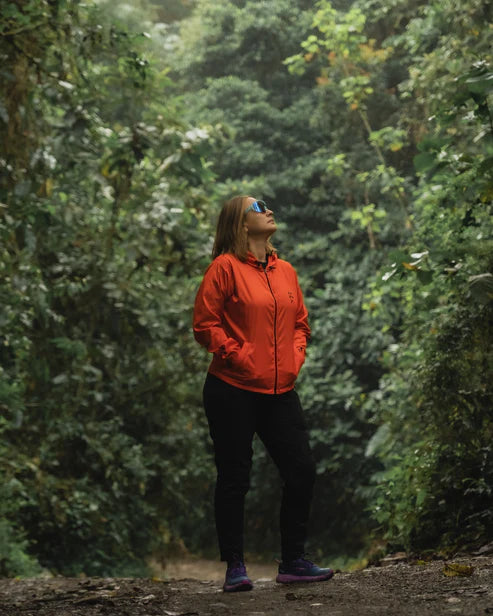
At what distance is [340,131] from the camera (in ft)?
58.1

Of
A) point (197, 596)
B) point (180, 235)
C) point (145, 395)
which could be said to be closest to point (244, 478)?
point (197, 596)

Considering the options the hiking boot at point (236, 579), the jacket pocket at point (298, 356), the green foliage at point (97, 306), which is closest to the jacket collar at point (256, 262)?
the jacket pocket at point (298, 356)

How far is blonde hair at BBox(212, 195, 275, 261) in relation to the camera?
14.1ft

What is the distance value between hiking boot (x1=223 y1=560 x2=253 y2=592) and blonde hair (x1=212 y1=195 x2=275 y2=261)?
1.54 meters

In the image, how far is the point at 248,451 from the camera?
4184mm

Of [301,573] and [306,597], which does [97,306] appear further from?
Answer: [306,597]

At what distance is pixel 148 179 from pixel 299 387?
7044mm

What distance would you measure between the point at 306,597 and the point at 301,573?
0.52 meters

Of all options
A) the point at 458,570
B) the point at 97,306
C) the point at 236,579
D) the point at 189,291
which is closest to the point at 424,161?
the point at 458,570

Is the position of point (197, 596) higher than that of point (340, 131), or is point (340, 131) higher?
point (340, 131)

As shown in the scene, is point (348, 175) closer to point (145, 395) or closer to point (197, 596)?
point (145, 395)

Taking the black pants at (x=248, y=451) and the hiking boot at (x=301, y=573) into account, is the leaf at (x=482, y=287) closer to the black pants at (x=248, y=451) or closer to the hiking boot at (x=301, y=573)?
the black pants at (x=248, y=451)

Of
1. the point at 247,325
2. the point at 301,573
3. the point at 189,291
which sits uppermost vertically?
the point at 189,291

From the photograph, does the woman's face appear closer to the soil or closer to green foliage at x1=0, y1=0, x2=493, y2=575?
green foliage at x1=0, y1=0, x2=493, y2=575
